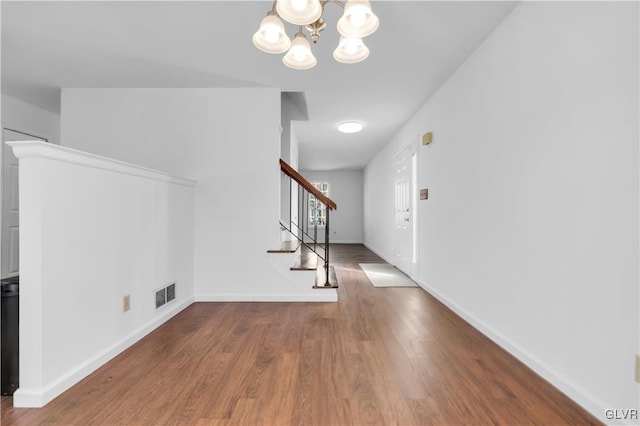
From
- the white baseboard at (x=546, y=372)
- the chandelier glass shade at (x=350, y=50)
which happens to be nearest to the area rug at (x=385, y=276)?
the white baseboard at (x=546, y=372)

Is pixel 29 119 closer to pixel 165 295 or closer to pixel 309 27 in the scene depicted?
pixel 165 295

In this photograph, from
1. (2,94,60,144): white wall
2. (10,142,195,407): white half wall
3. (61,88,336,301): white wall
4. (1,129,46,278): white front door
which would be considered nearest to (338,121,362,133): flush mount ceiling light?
(61,88,336,301): white wall

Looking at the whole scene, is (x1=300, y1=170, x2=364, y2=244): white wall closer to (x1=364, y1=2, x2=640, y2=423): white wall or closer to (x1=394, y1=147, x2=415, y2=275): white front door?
(x1=394, y1=147, x2=415, y2=275): white front door

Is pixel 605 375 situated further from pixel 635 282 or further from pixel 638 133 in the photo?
pixel 638 133

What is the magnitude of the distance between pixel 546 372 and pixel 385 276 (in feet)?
9.75

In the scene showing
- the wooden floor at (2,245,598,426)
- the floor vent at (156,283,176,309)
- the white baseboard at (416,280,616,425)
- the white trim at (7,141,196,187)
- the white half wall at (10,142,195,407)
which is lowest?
the wooden floor at (2,245,598,426)

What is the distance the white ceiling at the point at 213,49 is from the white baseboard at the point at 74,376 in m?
2.32

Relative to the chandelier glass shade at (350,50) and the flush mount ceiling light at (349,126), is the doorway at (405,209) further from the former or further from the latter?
the chandelier glass shade at (350,50)

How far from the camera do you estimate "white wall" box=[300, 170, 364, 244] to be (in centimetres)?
1002

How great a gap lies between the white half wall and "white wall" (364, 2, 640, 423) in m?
2.73

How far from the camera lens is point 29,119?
397cm

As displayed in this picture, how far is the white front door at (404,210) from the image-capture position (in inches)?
183

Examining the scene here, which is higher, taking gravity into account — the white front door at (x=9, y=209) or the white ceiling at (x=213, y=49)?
the white ceiling at (x=213, y=49)

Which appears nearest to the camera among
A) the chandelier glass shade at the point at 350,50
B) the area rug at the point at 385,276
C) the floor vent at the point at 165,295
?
the chandelier glass shade at the point at 350,50
